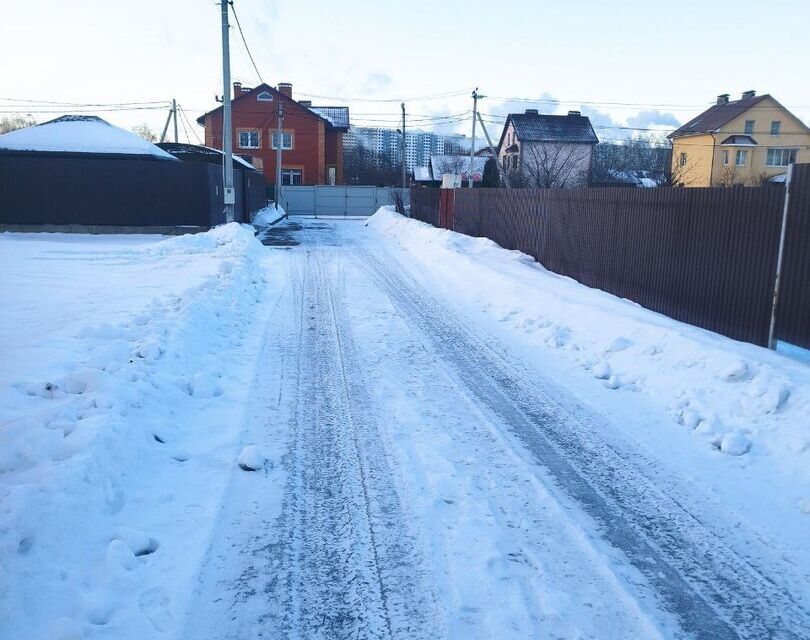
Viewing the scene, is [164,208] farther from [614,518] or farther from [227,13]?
[614,518]

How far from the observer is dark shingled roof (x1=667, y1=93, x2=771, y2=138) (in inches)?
2211

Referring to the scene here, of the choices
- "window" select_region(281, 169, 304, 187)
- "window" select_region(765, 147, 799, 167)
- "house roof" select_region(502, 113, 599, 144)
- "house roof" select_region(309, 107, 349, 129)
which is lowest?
"window" select_region(281, 169, 304, 187)

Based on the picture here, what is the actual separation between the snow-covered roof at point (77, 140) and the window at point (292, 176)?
110 ft

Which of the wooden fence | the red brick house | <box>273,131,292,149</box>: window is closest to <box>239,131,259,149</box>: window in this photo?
the red brick house

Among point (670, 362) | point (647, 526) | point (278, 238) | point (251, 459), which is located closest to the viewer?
point (647, 526)

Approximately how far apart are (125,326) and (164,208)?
17.1 metres

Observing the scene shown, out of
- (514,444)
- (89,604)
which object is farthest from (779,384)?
(89,604)

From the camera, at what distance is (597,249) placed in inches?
515

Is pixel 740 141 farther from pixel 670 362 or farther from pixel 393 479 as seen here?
pixel 393 479

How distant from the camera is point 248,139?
60.3 meters

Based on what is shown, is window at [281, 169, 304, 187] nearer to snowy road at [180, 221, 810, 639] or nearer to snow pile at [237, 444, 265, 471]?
snowy road at [180, 221, 810, 639]

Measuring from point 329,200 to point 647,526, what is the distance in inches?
2068

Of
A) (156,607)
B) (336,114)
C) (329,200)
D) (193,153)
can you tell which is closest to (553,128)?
(329,200)

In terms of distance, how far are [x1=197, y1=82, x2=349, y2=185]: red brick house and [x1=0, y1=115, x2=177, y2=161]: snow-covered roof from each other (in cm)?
3307
